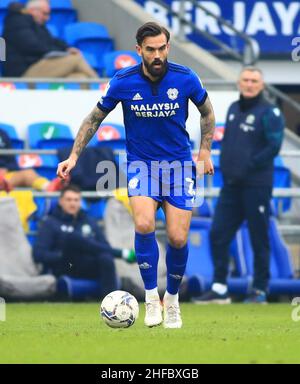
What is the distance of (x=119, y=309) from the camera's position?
1021 cm

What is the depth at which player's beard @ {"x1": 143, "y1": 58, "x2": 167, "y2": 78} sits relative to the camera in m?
10.2

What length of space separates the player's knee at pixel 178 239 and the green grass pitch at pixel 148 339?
642 millimetres

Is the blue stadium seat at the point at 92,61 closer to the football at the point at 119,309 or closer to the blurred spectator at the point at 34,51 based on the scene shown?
the blurred spectator at the point at 34,51

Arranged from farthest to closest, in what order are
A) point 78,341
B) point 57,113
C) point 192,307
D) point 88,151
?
point 57,113, point 88,151, point 192,307, point 78,341

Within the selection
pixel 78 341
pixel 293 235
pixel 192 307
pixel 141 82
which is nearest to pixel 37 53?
pixel 293 235

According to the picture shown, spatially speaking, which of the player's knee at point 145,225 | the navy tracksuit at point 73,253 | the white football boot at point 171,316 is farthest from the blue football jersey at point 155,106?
the navy tracksuit at point 73,253

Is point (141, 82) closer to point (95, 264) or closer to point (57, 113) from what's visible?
point (95, 264)

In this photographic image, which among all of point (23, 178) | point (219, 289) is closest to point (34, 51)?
point (23, 178)

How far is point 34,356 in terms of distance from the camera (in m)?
8.35

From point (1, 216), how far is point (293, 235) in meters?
3.63

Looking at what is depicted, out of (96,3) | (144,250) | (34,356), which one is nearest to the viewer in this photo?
(34,356)

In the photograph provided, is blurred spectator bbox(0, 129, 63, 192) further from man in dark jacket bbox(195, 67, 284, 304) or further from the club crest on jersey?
the club crest on jersey

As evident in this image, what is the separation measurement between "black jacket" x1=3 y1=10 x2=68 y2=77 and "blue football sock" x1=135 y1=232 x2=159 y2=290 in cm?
793

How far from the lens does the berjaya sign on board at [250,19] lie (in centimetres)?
2002
